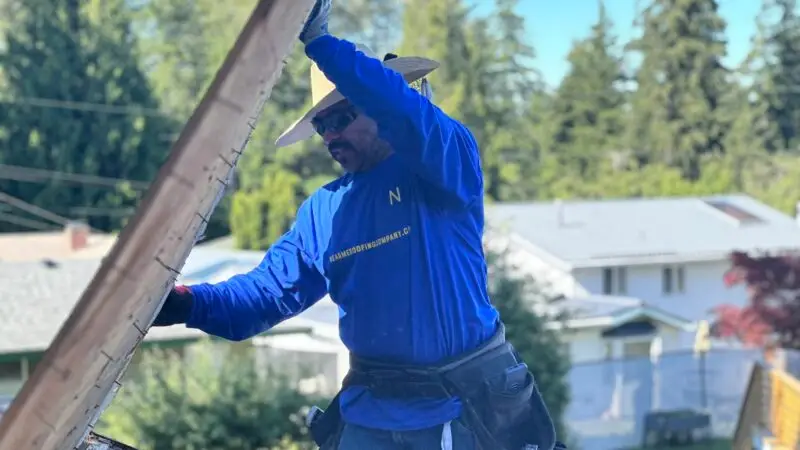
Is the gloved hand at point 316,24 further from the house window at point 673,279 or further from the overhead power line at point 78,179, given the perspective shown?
the overhead power line at point 78,179

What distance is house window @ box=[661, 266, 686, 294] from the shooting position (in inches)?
947

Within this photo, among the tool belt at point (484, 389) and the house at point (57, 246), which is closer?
the tool belt at point (484, 389)

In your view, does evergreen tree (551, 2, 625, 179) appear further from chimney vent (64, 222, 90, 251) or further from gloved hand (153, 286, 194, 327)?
gloved hand (153, 286, 194, 327)

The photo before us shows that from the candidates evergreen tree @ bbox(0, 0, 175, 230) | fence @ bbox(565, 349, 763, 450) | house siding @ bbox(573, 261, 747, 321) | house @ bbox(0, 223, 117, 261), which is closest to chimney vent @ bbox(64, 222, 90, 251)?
house @ bbox(0, 223, 117, 261)

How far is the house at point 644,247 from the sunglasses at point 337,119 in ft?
63.6

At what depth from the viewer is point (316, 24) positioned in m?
1.96

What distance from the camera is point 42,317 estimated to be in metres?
14.2

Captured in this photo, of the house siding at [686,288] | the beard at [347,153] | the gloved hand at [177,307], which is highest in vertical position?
the beard at [347,153]

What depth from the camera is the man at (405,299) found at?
2.27 metres

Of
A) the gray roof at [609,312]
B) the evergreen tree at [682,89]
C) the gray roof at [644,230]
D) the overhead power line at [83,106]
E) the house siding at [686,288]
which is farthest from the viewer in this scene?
the evergreen tree at [682,89]

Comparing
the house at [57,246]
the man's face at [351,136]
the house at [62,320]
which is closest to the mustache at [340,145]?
the man's face at [351,136]

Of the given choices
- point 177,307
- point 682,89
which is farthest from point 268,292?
point 682,89

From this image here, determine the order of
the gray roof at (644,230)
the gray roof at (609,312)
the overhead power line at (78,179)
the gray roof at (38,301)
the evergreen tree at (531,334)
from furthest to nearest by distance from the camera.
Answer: the overhead power line at (78,179) < the gray roof at (644,230) < the gray roof at (609,312) < the evergreen tree at (531,334) < the gray roof at (38,301)

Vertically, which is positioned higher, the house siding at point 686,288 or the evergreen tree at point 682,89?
the evergreen tree at point 682,89
